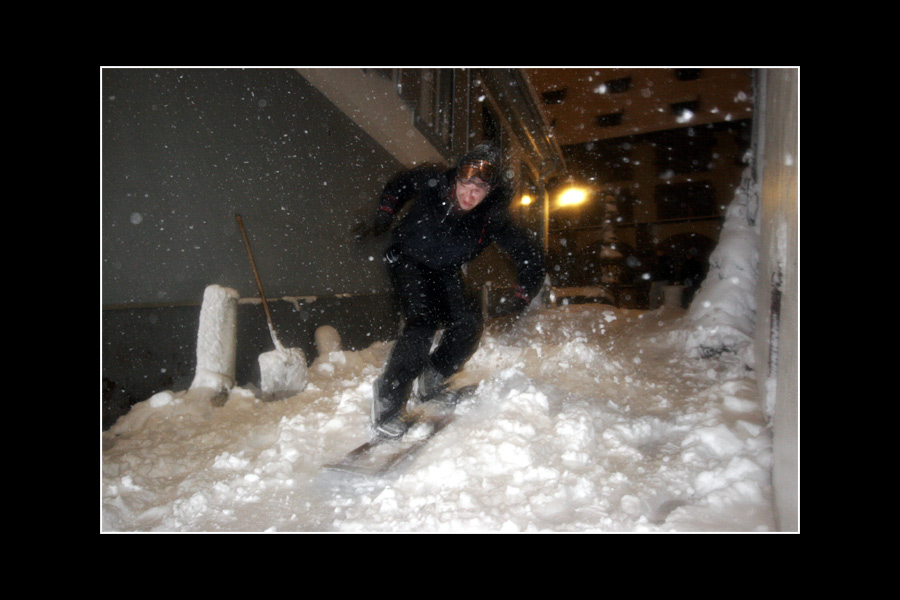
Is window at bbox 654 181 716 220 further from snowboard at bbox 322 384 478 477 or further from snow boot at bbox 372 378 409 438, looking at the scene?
snow boot at bbox 372 378 409 438

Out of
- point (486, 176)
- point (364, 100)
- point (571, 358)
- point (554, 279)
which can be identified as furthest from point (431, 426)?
point (554, 279)

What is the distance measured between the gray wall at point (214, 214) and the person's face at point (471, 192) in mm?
1998

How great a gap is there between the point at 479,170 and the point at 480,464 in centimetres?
147

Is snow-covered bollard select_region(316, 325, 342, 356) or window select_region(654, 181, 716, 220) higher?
window select_region(654, 181, 716, 220)

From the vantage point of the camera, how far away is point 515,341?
5184 millimetres

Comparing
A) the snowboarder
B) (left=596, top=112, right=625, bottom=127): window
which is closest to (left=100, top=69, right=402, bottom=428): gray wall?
the snowboarder

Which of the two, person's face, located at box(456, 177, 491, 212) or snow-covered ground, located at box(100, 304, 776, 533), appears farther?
person's face, located at box(456, 177, 491, 212)

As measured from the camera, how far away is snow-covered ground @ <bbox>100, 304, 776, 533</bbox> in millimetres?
1506

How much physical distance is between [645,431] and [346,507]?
150 cm

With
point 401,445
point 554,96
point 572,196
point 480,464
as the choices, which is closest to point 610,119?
point 572,196

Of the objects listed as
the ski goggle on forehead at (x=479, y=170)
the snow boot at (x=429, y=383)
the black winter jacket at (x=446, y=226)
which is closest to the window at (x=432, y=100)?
the black winter jacket at (x=446, y=226)

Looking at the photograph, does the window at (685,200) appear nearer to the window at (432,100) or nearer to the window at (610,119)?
the window at (610,119)

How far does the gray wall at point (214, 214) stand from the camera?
2.53m

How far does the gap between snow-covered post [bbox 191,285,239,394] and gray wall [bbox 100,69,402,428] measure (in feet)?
0.42
